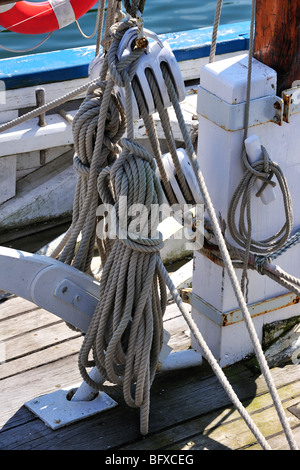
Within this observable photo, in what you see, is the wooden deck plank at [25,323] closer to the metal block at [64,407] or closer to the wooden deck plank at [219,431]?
the metal block at [64,407]

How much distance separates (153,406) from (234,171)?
0.91 m

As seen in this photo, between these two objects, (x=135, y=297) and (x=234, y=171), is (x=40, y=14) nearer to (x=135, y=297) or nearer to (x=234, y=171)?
(x=234, y=171)

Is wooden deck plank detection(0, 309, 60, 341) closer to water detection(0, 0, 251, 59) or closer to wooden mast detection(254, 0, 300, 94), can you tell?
wooden mast detection(254, 0, 300, 94)

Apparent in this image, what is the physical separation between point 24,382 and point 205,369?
2.31ft

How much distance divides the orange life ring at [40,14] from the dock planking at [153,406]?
2.24 meters

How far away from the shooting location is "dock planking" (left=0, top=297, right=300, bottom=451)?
8.95 feet

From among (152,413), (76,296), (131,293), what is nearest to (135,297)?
(131,293)

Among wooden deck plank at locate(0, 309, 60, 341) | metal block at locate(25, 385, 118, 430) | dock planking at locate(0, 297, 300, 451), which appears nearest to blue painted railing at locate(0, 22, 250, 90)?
wooden deck plank at locate(0, 309, 60, 341)

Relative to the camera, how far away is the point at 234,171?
2801mm

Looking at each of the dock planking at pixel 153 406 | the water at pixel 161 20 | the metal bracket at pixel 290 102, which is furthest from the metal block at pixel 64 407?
the water at pixel 161 20

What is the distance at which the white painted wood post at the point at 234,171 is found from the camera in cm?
274

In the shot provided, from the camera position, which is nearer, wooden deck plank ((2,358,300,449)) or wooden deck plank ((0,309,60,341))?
wooden deck plank ((2,358,300,449))

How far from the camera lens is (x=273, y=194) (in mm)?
2859

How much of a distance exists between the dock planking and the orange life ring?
2.24 m
